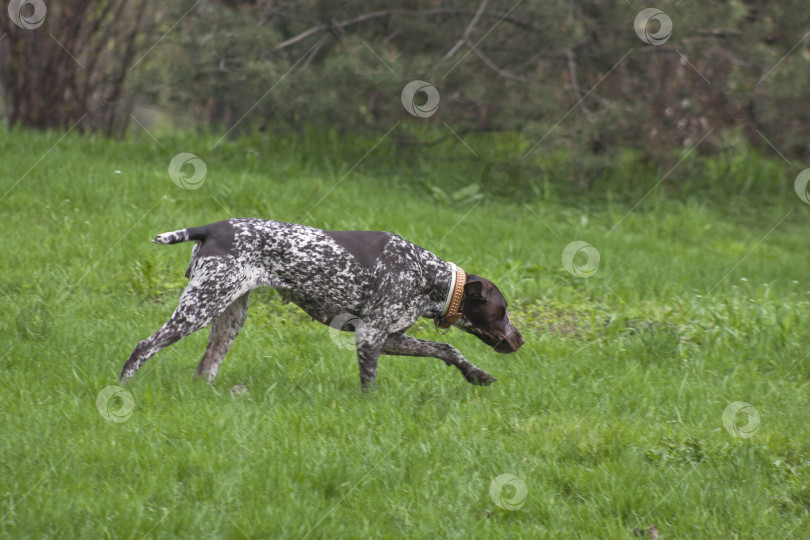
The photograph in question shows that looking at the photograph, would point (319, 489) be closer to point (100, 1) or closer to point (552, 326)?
point (552, 326)

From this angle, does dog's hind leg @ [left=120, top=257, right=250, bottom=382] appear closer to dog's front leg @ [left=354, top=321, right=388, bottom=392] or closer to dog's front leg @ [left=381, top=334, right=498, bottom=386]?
dog's front leg @ [left=354, top=321, right=388, bottom=392]

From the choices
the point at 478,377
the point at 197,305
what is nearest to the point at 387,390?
the point at 478,377

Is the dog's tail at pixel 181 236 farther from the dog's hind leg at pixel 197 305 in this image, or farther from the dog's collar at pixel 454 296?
the dog's collar at pixel 454 296

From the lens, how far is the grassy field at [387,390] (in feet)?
11.9

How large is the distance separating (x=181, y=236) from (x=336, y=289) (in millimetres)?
876

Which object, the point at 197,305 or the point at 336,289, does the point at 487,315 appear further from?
the point at 197,305

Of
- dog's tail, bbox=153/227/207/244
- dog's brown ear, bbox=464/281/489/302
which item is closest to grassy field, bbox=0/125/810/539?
dog's brown ear, bbox=464/281/489/302

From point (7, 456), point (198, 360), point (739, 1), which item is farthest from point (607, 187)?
point (7, 456)

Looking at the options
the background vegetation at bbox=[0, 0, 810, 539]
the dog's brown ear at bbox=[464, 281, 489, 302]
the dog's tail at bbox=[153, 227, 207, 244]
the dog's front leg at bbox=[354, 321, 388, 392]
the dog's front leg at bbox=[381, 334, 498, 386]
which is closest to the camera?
the background vegetation at bbox=[0, 0, 810, 539]

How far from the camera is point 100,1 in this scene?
10836 mm

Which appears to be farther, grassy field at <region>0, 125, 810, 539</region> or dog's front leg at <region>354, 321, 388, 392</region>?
dog's front leg at <region>354, 321, 388, 392</region>

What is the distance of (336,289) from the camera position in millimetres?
4609

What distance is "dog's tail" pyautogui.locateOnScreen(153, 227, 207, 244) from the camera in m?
4.32

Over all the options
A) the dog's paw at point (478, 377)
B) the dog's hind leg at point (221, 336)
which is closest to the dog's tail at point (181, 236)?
the dog's hind leg at point (221, 336)
